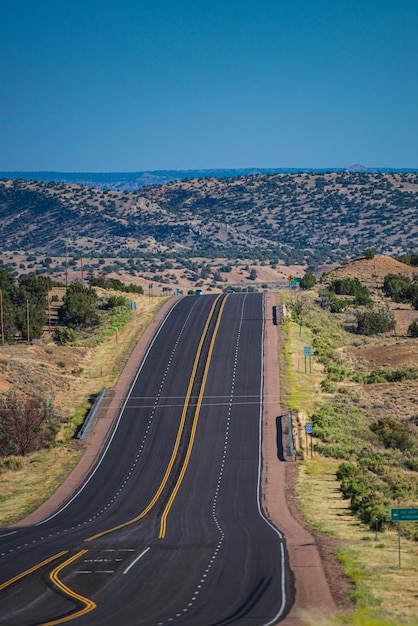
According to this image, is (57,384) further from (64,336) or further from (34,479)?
(34,479)

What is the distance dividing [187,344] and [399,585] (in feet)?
168

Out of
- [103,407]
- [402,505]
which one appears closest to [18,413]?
[103,407]

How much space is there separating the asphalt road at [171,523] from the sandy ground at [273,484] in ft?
1.78

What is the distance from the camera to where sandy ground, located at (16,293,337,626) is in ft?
93.2

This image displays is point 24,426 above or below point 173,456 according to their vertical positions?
above

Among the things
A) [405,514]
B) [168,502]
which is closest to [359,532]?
[405,514]

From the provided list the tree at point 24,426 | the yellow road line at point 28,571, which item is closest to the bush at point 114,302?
the tree at point 24,426

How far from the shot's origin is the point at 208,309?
309 ft

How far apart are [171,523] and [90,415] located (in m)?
22.7

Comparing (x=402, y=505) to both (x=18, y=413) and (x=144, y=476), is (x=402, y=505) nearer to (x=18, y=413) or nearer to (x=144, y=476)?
(x=144, y=476)

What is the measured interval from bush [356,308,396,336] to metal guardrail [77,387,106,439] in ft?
113

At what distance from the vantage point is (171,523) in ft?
139

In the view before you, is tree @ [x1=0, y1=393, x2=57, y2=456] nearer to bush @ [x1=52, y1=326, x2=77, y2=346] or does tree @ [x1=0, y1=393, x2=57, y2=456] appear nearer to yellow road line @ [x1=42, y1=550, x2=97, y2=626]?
bush @ [x1=52, y1=326, x2=77, y2=346]

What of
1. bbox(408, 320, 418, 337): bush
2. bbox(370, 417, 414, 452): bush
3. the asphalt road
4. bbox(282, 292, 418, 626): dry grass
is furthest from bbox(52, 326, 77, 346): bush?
bbox(370, 417, 414, 452): bush
